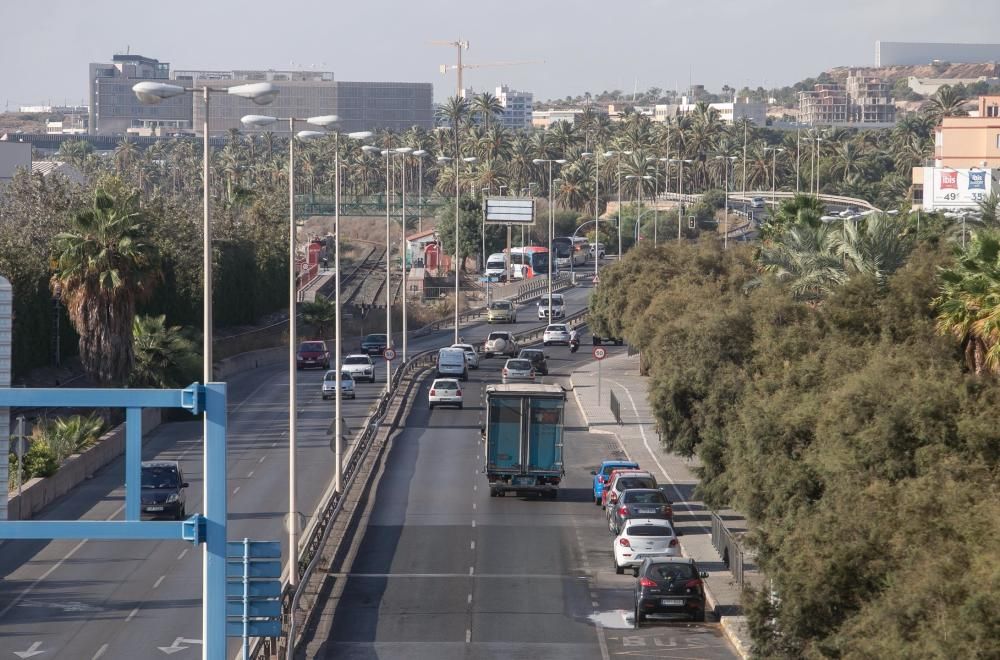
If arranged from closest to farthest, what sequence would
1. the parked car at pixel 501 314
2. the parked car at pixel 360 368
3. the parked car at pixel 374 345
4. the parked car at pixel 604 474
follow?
the parked car at pixel 604 474 < the parked car at pixel 360 368 < the parked car at pixel 374 345 < the parked car at pixel 501 314

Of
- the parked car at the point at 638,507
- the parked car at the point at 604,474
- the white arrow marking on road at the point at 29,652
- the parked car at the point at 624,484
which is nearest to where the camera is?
the white arrow marking on road at the point at 29,652

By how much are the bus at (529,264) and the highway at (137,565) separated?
8090cm

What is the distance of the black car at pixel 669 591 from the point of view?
30.6m

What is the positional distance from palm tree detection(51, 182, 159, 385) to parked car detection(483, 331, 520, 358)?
3436cm

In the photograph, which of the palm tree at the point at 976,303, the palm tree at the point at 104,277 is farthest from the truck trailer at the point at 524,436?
the palm tree at the point at 104,277

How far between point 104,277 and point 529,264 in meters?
87.1

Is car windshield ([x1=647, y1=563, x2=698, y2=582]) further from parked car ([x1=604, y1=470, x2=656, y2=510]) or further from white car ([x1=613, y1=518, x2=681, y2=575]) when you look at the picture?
parked car ([x1=604, y1=470, x2=656, y2=510])

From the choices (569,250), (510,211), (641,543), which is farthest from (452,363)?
(569,250)

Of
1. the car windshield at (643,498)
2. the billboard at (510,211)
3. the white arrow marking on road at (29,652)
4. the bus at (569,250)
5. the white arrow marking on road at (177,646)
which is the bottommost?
the white arrow marking on road at (177,646)

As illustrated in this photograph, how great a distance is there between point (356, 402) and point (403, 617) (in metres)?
37.3

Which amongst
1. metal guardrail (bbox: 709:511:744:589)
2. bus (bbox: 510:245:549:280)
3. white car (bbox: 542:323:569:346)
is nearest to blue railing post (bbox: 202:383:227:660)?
metal guardrail (bbox: 709:511:744:589)

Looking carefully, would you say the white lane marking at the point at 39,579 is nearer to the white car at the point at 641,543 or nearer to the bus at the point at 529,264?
the white car at the point at 641,543

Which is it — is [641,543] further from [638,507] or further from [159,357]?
[159,357]

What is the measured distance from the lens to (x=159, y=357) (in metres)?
60.6
